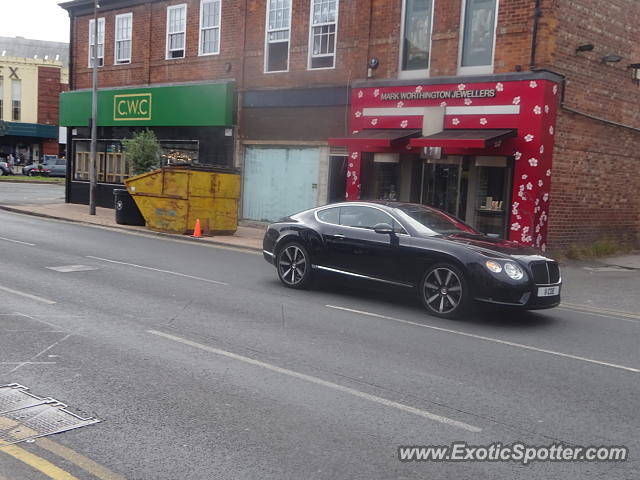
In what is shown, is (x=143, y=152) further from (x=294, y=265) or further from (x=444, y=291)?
(x=444, y=291)

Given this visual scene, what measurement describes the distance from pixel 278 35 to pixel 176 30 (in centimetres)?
524

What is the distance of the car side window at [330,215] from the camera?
10.6 meters

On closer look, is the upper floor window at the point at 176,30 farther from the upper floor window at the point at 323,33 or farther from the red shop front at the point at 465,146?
the red shop front at the point at 465,146

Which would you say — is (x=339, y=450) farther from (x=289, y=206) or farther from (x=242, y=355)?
(x=289, y=206)

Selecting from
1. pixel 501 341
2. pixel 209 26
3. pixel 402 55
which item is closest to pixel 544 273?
pixel 501 341

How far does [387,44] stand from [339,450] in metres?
15.2

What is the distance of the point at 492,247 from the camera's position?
29.5 feet

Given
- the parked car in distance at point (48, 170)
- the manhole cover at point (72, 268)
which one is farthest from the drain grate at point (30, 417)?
the parked car in distance at point (48, 170)

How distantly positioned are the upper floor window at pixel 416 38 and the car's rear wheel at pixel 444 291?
9.51 meters

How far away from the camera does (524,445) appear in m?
4.68

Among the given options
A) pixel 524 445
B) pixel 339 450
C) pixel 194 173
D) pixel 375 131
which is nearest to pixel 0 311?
pixel 339 450

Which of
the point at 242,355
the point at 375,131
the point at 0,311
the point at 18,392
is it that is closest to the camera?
the point at 18,392

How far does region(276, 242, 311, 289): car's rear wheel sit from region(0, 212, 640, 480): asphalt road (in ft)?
1.04

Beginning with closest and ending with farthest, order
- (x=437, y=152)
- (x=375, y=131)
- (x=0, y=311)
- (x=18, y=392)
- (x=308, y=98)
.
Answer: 1. (x=18, y=392)
2. (x=0, y=311)
3. (x=437, y=152)
4. (x=375, y=131)
5. (x=308, y=98)
